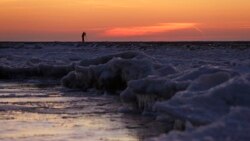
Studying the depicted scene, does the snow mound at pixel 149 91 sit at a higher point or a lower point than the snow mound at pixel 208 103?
lower

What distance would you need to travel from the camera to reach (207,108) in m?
6.69

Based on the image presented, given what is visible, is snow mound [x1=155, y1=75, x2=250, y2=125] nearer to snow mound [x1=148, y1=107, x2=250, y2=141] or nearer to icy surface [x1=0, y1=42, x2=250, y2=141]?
icy surface [x1=0, y1=42, x2=250, y2=141]

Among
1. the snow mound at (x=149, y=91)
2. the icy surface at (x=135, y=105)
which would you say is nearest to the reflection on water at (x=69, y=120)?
the icy surface at (x=135, y=105)

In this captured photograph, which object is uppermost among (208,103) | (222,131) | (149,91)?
(208,103)

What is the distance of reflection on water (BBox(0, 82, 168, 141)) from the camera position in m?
7.70

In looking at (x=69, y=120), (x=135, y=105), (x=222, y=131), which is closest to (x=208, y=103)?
(x=222, y=131)


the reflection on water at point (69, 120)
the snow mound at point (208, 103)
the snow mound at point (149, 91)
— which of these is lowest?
the reflection on water at point (69, 120)

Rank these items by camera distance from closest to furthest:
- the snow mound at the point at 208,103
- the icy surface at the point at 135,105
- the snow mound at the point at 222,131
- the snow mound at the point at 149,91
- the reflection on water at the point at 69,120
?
the snow mound at the point at 222,131
the icy surface at the point at 135,105
the snow mound at the point at 208,103
the reflection on water at the point at 69,120
the snow mound at the point at 149,91

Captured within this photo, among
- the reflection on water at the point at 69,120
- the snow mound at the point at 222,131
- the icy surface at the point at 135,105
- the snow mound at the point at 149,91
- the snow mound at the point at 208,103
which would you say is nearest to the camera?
the snow mound at the point at 222,131

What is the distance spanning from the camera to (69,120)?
30.1 ft

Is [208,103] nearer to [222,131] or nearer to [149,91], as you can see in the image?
[222,131]

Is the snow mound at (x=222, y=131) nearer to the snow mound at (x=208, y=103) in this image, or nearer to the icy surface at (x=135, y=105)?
the icy surface at (x=135, y=105)

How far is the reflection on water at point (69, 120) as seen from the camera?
7695 millimetres

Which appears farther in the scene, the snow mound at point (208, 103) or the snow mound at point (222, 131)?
the snow mound at point (208, 103)
